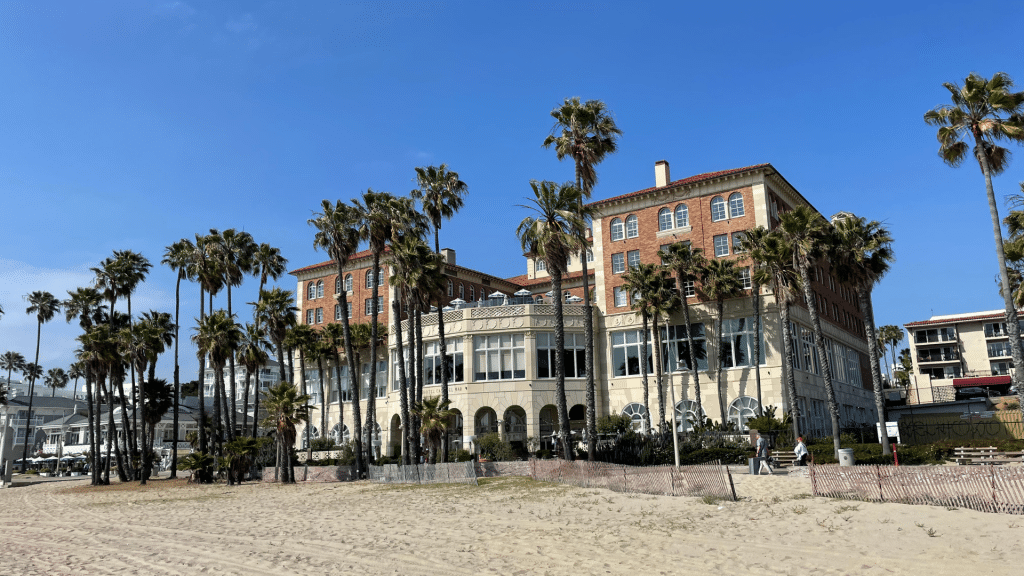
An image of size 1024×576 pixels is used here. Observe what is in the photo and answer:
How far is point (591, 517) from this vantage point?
59.0 feet

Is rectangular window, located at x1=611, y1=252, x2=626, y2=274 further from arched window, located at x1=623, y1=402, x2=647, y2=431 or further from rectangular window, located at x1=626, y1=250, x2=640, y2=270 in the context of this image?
arched window, located at x1=623, y1=402, x2=647, y2=431

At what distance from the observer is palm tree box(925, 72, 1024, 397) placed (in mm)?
28469

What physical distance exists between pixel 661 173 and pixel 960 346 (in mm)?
62769

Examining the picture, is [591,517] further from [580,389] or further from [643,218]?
[643,218]

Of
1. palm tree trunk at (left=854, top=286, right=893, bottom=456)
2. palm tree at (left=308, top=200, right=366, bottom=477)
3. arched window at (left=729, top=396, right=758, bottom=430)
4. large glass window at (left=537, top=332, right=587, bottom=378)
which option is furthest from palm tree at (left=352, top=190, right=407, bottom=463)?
palm tree trunk at (left=854, top=286, right=893, bottom=456)

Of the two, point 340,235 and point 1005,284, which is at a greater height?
point 340,235

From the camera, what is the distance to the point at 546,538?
15.2 m

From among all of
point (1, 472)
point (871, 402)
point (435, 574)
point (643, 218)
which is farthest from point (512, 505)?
point (1, 472)

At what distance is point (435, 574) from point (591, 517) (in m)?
6.89

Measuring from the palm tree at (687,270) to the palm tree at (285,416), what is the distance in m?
23.1

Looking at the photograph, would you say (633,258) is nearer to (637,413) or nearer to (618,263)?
(618,263)

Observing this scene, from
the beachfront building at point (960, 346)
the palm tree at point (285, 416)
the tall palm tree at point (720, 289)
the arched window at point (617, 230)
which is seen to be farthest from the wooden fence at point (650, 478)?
the beachfront building at point (960, 346)

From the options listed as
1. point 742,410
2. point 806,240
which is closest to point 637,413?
point 742,410

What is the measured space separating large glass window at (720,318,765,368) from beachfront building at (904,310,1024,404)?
52216 mm
